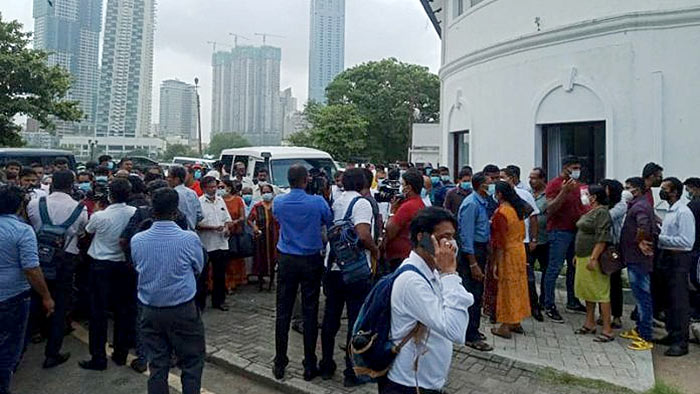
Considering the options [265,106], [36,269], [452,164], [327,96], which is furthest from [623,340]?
[265,106]

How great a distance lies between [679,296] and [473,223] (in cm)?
243

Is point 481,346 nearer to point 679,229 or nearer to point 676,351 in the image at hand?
point 676,351

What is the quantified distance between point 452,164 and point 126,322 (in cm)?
969

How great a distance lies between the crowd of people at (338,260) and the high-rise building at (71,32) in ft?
72.0

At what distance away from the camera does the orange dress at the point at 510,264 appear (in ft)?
17.7

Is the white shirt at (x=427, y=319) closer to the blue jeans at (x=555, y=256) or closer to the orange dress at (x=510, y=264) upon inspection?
the orange dress at (x=510, y=264)

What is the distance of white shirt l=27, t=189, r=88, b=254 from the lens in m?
4.73

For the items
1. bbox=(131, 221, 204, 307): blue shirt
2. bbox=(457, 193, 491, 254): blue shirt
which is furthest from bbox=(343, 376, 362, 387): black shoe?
bbox=(457, 193, 491, 254): blue shirt

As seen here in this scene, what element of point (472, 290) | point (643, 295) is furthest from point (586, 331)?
point (472, 290)

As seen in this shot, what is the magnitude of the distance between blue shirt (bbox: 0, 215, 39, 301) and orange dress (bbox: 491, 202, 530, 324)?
14.7 ft

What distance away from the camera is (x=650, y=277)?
5.77m

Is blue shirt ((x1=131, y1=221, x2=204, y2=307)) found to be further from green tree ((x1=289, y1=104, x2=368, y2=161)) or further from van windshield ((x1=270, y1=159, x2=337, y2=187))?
green tree ((x1=289, y1=104, x2=368, y2=161))

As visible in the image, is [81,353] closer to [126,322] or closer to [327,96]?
[126,322]

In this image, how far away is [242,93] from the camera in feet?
222
